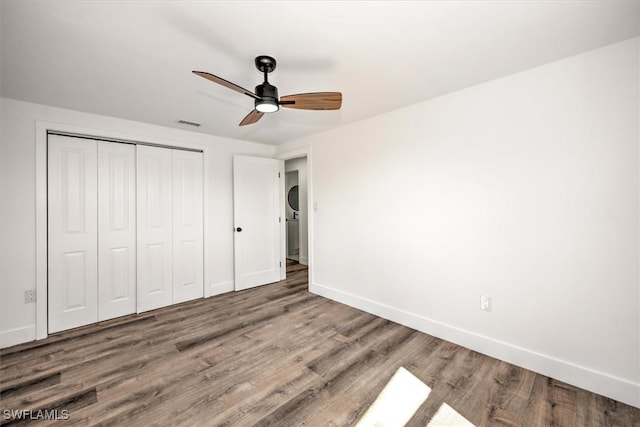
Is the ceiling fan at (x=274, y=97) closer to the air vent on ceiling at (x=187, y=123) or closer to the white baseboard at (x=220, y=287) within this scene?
the air vent on ceiling at (x=187, y=123)

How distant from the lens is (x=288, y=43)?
171cm

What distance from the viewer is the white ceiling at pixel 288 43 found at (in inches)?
56.4

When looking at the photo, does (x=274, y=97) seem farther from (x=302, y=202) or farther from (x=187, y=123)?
(x=302, y=202)

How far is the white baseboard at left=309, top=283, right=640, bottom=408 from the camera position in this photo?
1.74 metres

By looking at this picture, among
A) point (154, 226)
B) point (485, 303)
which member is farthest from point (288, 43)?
point (154, 226)

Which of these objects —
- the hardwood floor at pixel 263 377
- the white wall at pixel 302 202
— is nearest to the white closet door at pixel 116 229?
the hardwood floor at pixel 263 377

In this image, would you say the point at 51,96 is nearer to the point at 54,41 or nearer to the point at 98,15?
the point at 54,41

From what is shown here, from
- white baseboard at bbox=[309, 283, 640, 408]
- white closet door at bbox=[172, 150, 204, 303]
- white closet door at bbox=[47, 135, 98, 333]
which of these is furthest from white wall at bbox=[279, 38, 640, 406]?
white closet door at bbox=[47, 135, 98, 333]

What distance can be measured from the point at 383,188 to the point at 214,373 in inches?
94.1

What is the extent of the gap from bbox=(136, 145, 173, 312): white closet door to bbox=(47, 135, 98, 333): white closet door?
0.43 m

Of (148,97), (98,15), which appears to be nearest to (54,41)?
(98,15)

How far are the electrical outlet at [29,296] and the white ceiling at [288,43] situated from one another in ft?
6.06

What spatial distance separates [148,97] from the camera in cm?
251

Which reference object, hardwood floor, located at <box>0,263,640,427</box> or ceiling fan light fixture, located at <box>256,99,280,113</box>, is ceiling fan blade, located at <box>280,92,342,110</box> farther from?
hardwood floor, located at <box>0,263,640,427</box>
